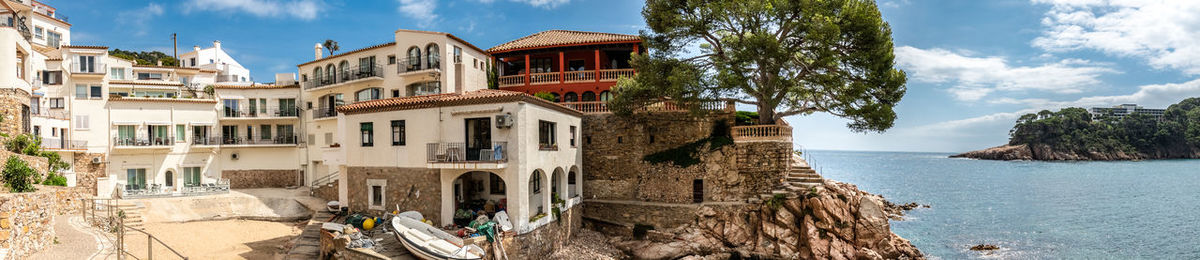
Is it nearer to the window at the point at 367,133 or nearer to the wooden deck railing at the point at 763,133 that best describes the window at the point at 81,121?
the window at the point at 367,133

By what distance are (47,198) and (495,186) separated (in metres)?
13.8

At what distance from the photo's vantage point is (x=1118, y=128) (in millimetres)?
110375

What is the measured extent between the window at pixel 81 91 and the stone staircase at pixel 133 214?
9136 millimetres

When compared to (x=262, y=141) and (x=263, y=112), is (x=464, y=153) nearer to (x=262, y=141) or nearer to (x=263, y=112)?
(x=262, y=141)

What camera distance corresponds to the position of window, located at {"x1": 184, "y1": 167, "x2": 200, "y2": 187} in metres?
35.4

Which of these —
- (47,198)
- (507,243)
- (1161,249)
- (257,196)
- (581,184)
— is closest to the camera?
(47,198)

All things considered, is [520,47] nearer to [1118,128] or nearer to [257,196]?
[257,196]

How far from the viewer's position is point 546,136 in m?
22.0

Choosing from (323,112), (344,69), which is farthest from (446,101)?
(323,112)

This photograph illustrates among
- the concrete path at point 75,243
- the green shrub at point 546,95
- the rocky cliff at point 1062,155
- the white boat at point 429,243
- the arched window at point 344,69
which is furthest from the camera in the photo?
the rocky cliff at point 1062,155

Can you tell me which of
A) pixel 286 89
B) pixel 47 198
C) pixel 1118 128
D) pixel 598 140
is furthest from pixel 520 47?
pixel 1118 128

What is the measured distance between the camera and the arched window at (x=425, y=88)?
2981 centimetres

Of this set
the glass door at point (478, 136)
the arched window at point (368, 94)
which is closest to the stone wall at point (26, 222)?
the glass door at point (478, 136)

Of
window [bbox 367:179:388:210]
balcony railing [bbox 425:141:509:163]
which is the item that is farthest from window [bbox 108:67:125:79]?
balcony railing [bbox 425:141:509:163]
